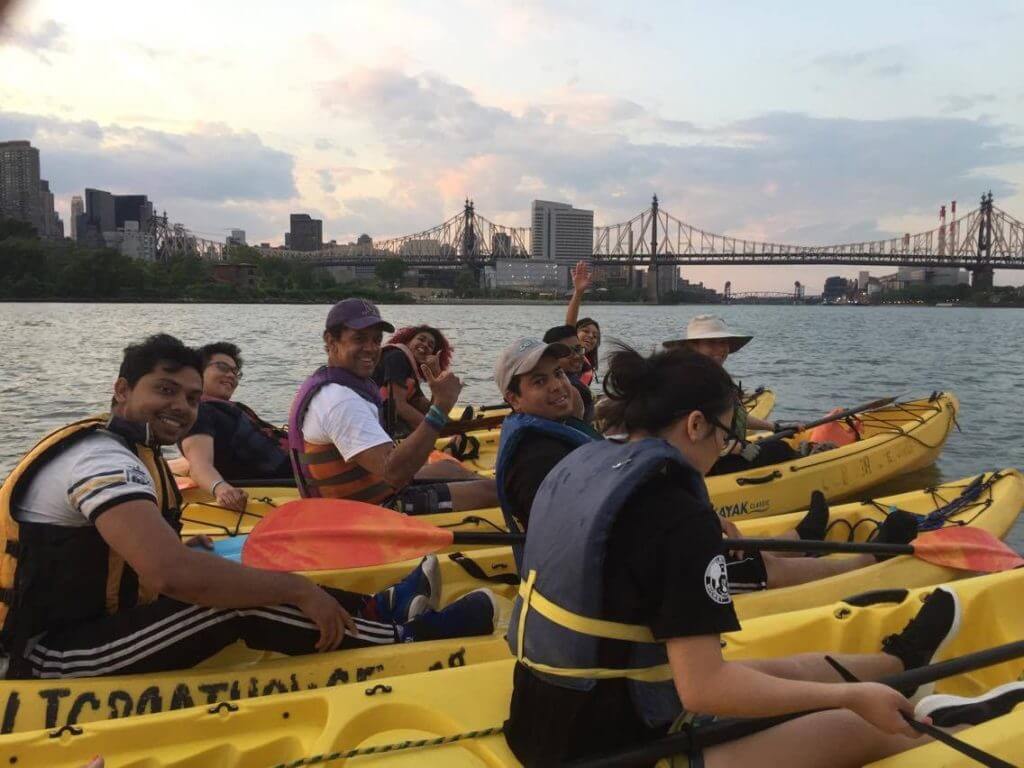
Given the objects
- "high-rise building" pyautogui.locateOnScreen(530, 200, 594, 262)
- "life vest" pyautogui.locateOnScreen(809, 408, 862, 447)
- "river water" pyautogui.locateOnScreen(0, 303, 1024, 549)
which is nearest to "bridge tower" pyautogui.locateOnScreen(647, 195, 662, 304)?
"high-rise building" pyautogui.locateOnScreen(530, 200, 594, 262)

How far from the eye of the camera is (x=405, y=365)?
5672mm

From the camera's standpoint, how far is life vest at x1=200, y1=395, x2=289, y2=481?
4.86 meters

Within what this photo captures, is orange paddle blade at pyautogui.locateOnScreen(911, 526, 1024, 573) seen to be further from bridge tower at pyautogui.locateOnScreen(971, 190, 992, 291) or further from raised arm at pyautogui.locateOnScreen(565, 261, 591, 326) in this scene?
bridge tower at pyautogui.locateOnScreen(971, 190, 992, 291)

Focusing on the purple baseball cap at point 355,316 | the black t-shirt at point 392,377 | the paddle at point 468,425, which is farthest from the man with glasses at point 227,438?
the purple baseball cap at point 355,316

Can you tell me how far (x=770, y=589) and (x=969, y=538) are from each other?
38.0 inches

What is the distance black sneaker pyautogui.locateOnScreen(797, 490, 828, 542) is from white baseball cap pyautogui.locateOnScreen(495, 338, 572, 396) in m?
1.82

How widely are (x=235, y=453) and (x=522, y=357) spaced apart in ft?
8.77

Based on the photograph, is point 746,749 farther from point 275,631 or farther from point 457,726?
point 275,631

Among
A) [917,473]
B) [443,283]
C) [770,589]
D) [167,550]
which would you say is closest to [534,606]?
[167,550]

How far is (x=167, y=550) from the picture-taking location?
2102 millimetres

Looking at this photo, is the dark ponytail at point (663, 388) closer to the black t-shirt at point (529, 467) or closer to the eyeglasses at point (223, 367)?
the black t-shirt at point (529, 467)

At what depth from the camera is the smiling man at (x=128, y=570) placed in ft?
6.92

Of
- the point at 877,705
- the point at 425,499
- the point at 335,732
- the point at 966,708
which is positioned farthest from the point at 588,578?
the point at 425,499

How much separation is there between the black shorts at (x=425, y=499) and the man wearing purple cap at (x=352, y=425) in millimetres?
296
